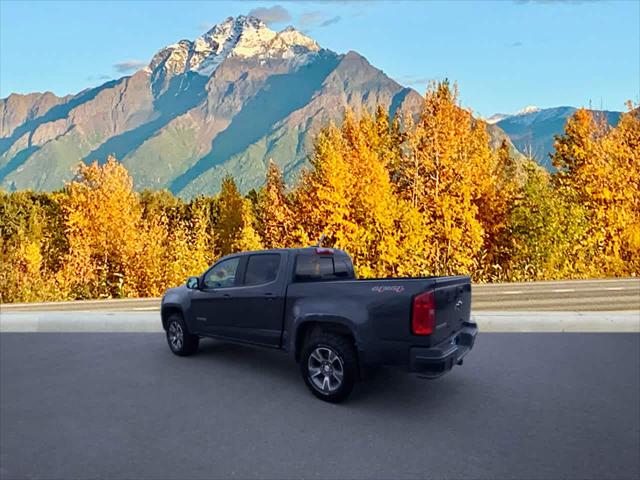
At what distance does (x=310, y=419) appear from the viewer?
5.59 m

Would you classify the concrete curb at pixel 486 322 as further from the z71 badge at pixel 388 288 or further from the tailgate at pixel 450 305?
the z71 badge at pixel 388 288

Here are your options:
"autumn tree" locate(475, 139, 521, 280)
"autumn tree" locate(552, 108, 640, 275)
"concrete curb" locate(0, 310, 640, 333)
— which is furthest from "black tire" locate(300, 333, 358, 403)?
"autumn tree" locate(475, 139, 521, 280)

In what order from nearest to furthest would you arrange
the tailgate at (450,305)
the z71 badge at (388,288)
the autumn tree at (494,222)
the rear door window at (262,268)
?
the z71 badge at (388,288) → the tailgate at (450,305) → the rear door window at (262,268) → the autumn tree at (494,222)

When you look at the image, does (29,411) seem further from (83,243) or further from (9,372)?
(83,243)

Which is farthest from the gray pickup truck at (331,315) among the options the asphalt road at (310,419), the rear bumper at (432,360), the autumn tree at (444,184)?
the autumn tree at (444,184)

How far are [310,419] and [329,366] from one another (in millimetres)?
768

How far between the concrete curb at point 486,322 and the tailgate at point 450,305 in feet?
13.1

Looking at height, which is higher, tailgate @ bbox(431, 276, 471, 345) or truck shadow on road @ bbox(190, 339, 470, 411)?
tailgate @ bbox(431, 276, 471, 345)

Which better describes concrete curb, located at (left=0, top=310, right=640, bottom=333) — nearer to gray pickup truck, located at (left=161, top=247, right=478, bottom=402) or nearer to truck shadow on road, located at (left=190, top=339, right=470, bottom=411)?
truck shadow on road, located at (left=190, top=339, right=470, bottom=411)

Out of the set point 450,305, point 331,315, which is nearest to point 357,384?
point 331,315

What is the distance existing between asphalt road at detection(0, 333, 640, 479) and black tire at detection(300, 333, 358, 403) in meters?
0.16

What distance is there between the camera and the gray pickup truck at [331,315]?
5562 mm

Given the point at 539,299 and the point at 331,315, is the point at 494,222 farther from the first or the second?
the point at 331,315

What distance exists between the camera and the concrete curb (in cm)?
1011
